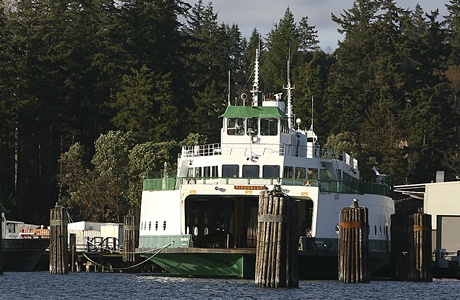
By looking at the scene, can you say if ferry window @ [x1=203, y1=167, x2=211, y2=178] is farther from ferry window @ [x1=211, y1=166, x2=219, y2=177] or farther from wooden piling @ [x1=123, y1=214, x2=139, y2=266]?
wooden piling @ [x1=123, y1=214, x2=139, y2=266]

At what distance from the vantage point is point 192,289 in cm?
6444

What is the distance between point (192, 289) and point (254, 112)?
14503mm

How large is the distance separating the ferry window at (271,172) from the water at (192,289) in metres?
5.89

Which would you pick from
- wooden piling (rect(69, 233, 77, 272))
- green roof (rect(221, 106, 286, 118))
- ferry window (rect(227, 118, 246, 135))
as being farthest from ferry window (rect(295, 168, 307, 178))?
wooden piling (rect(69, 233, 77, 272))

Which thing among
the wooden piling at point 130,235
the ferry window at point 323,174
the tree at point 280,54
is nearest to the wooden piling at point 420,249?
the ferry window at point 323,174

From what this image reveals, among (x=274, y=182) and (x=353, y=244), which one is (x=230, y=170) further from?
(x=353, y=244)

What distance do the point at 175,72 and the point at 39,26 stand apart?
16320 millimetres

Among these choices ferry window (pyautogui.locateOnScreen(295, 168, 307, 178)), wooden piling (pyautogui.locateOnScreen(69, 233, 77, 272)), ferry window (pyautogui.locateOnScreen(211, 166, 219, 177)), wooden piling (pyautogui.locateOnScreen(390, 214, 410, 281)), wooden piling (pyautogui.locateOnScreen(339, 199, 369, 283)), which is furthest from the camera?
wooden piling (pyautogui.locateOnScreen(69, 233, 77, 272))

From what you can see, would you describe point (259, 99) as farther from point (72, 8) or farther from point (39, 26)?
point (72, 8)

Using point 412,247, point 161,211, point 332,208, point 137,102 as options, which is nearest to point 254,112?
point 161,211

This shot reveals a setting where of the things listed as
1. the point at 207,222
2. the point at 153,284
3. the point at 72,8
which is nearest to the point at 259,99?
the point at 207,222

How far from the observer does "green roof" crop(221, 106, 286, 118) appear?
7519 cm

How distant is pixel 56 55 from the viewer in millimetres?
128500

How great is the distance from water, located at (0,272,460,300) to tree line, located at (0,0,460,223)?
123 feet
